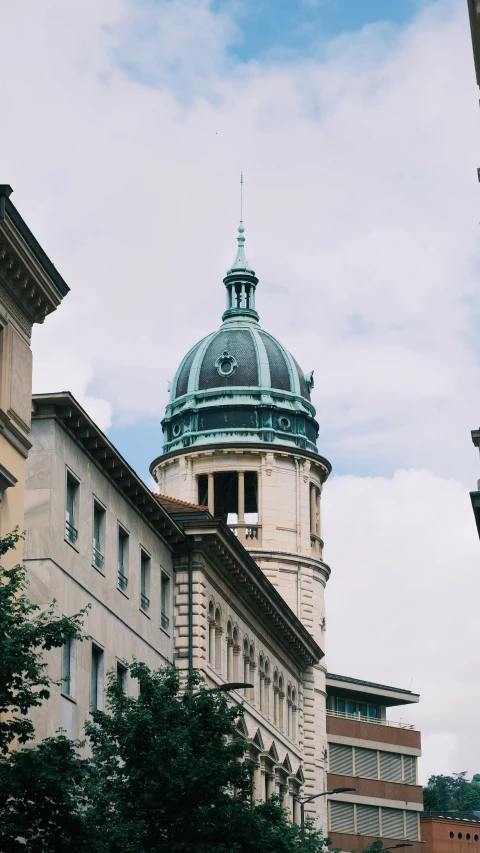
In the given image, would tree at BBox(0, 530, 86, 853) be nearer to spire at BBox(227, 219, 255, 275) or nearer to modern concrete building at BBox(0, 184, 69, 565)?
modern concrete building at BBox(0, 184, 69, 565)

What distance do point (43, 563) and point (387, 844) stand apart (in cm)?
7340

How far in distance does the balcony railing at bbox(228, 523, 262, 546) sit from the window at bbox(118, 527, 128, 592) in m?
30.4

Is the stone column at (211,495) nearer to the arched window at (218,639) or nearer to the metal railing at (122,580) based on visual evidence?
the arched window at (218,639)

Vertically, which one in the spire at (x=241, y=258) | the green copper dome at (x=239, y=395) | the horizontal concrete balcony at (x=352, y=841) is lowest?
the horizontal concrete balcony at (x=352, y=841)

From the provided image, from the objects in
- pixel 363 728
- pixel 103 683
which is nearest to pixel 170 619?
pixel 103 683

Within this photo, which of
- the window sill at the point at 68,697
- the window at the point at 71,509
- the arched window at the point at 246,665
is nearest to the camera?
the window sill at the point at 68,697

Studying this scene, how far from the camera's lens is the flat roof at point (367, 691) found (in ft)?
367

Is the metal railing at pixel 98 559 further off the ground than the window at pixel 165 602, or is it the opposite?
the window at pixel 165 602

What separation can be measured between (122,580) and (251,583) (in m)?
13.9

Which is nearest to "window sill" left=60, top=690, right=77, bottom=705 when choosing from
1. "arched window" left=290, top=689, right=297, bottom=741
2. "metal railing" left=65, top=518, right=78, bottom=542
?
"metal railing" left=65, top=518, right=78, bottom=542

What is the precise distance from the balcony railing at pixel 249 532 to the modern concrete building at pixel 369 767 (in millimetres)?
28680

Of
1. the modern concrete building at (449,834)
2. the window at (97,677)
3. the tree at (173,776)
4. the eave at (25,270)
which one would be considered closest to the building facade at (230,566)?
the window at (97,677)

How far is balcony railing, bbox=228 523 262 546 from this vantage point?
8138 cm

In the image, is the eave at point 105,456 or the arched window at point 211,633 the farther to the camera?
the arched window at point 211,633
